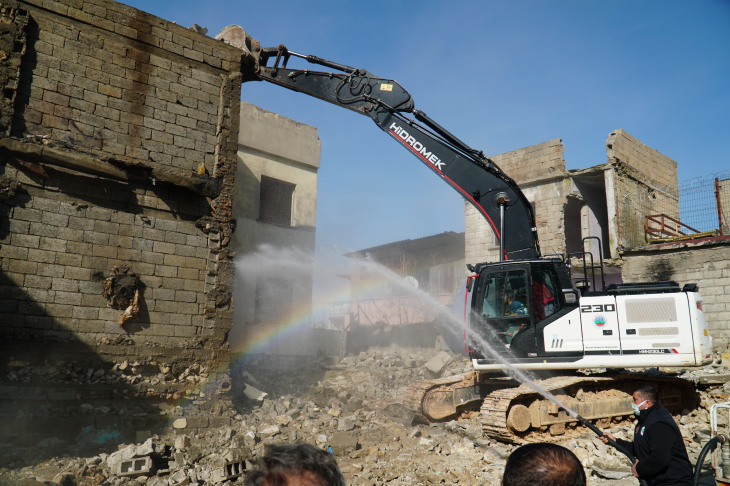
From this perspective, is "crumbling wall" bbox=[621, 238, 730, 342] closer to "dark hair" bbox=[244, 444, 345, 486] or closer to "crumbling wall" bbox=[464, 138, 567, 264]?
"crumbling wall" bbox=[464, 138, 567, 264]

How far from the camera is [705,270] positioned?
14.6m

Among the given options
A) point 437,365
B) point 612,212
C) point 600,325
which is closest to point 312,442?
point 600,325

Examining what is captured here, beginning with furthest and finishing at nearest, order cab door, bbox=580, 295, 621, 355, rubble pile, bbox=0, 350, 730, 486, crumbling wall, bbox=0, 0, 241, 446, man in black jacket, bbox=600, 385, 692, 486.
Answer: crumbling wall, bbox=0, 0, 241, 446 < cab door, bbox=580, 295, 621, 355 < rubble pile, bbox=0, 350, 730, 486 < man in black jacket, bbox=600, 385, 692, 486

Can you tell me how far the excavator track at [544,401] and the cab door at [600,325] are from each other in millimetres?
660

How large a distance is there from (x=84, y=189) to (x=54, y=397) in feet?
12.5

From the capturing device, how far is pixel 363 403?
12688mm

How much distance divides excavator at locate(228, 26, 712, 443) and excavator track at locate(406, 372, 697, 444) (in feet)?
0.07

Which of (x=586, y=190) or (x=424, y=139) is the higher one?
(x=586, y=190)

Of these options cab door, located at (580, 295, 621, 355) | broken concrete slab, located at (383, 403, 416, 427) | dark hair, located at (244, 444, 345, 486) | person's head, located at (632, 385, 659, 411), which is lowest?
broken concrete slab, located at (383, 403, 416, 427)

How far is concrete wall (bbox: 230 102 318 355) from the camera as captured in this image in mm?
18016

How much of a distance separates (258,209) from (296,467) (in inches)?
709

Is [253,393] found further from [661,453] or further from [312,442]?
[661,453]

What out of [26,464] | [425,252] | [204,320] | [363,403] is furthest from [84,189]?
[425,252]

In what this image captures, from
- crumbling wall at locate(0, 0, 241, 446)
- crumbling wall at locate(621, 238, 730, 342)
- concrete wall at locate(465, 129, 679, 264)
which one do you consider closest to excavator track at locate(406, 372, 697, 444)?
crumbling wall at locate(0, 0, 241, 446)
